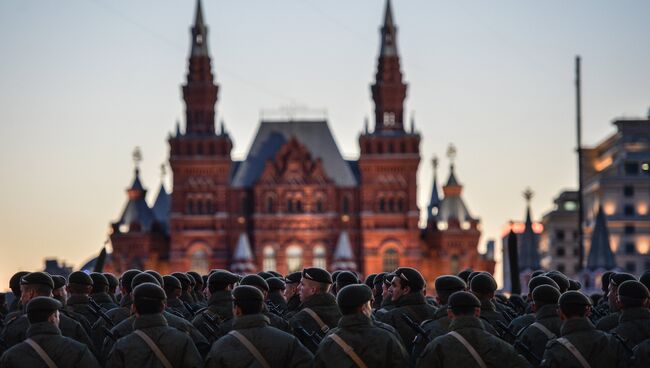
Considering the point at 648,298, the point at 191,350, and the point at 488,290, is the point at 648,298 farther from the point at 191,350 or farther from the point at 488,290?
the point at 191,350

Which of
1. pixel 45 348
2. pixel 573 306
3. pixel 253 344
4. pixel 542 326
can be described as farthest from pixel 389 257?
pixel 45 348

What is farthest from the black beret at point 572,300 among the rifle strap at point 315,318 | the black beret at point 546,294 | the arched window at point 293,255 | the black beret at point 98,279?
the arched window at point 293,255

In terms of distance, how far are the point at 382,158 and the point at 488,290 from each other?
266ft

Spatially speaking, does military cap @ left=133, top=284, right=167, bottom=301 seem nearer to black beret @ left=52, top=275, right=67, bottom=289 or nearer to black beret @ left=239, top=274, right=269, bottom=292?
black beret @ left=239, top=274, right=269, bottom=292

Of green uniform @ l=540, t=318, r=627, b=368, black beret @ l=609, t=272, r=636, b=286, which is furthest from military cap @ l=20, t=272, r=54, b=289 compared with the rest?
black beret @ l=609, t=272, r=636, b=286

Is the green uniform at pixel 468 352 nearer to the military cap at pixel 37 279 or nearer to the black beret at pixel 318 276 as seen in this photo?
the black beret at pixel 318 276

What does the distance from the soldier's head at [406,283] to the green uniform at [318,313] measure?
0.98 meters

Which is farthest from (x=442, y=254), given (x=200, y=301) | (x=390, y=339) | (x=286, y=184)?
(x=390, y=339)

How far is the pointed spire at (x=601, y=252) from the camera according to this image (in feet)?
328

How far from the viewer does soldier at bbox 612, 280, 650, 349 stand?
56.9 ft

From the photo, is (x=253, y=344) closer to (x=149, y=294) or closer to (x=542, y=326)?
(x=149, y=294)

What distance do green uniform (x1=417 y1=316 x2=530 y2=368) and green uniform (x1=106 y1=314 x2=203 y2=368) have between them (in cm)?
229

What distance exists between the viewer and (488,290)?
62.0 feet

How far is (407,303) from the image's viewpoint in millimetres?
18969
